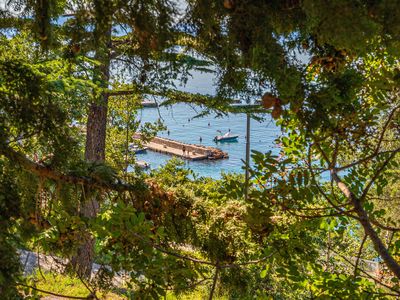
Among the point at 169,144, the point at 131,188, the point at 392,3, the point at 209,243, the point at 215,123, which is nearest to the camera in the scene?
the point at 392,3

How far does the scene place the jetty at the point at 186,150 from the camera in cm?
1750

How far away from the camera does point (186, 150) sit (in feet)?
59.7

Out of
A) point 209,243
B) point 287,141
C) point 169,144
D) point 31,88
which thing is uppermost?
point 31,88

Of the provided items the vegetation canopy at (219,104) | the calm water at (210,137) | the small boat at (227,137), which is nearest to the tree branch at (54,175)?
the vegetation canopy at (219,104)

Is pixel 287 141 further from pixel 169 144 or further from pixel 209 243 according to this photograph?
pixel 169 144

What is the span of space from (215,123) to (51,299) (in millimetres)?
17017

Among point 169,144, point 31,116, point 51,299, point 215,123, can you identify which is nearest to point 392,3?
point 31,116

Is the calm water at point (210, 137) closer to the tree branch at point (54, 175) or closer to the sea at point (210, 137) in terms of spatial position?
the sea at point (210, 137)

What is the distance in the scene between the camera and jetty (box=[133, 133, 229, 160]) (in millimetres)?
17500

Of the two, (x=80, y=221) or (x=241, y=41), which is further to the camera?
(x=80, y=221)

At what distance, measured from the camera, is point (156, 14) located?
1114 mm

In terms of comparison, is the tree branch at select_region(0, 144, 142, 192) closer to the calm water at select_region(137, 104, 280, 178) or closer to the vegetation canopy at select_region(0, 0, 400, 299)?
the vegetation canopy at select_region(0, 0, 400, 299)

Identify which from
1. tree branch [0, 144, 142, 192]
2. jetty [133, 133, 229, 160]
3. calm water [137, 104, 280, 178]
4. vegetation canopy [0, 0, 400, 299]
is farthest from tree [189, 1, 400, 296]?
jetty [133, 133, 229, 160]

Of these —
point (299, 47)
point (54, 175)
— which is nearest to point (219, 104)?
point (299, 47)
